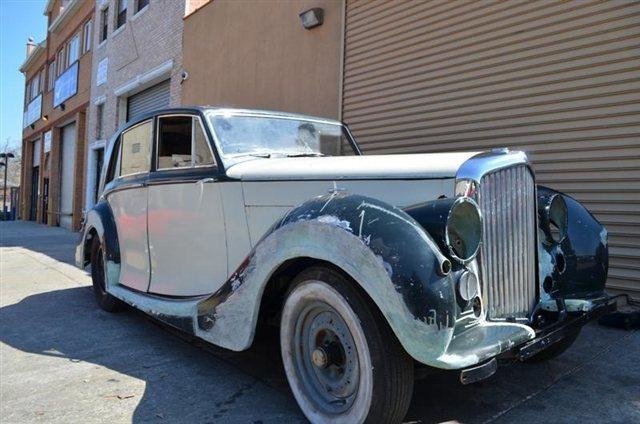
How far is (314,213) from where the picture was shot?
2.54m

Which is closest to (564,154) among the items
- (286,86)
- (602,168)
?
(602,168)

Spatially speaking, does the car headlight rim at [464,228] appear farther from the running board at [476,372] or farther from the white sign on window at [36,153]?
the white sign on window at [36,153]

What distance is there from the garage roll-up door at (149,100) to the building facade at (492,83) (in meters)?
5.48

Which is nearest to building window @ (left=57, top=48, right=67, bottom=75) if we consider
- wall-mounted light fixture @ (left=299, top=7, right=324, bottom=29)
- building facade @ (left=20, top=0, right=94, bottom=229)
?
building facade @ (left=20, top=0, right=94, bottom=229)

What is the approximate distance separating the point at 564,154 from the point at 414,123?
1977mm

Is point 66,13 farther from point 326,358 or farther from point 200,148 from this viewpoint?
point 326,358

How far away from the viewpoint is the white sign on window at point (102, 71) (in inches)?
664

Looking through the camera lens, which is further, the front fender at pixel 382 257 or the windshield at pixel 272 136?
the windshield at pixel 272 136

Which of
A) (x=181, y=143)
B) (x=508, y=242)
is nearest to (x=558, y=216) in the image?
(x=508, y=242)

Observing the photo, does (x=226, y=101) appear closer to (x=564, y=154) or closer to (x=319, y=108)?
(x=319, y=108)

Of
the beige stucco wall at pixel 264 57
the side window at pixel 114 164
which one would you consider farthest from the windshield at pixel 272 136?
the beige stucco wall at pixel 264 57

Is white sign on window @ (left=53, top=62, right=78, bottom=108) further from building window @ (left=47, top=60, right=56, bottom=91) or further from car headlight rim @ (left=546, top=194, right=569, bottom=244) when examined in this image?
car headlight rim @ (left=546, top=194, right=569, bottom=244)

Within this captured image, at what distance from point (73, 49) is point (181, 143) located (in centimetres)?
2057

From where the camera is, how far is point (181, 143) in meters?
4.02
